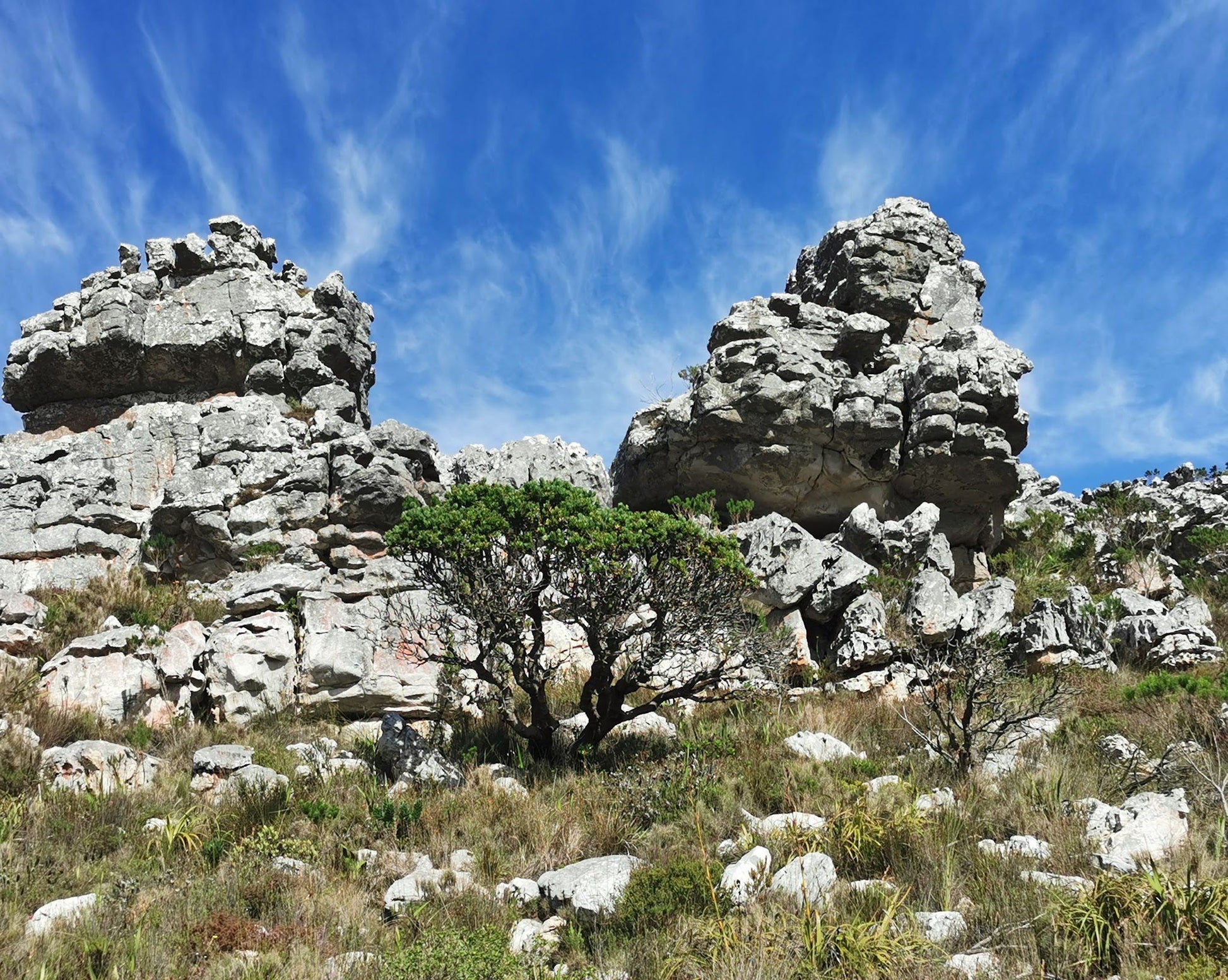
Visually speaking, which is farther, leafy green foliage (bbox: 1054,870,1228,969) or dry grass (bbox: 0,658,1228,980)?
dry grass (bbox: 0,658,1228,980)

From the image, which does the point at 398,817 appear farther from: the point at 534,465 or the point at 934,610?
the point at 534,465

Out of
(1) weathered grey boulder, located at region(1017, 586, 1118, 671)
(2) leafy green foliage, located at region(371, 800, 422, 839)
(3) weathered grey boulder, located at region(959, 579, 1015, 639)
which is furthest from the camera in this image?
(3) weathered grey boulder, located at region(959, 579, 1015, 639)

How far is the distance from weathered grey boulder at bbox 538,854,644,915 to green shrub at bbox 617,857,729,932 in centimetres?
12

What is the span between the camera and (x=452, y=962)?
5.12 m

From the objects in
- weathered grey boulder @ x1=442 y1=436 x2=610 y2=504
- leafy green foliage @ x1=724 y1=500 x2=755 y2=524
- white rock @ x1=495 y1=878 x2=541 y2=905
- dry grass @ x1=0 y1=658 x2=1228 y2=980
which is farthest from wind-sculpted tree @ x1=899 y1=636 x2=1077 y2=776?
weathered grey boulder @ x1=442 y1=436 x2=610 y2=504

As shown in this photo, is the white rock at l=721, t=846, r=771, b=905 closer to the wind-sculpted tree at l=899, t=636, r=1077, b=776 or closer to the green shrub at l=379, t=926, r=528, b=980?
the green shrub at l=379, t=926, r=528, b=980

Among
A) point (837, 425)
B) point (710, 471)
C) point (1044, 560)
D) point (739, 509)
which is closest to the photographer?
point (739, 509)

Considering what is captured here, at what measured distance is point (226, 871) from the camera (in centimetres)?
697

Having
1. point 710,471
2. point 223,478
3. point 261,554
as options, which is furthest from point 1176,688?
point 223,478

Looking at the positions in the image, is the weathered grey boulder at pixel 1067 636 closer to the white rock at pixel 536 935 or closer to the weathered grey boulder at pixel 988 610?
the weathered grey boulder at pixel 988 610

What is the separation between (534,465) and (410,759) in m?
15.3

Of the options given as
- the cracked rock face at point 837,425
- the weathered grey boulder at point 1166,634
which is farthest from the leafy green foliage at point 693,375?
the weathered grey boulder at point 1166,634

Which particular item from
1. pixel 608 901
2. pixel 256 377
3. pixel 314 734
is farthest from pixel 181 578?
pixel 608 901

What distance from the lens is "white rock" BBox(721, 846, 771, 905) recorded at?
6.20 meters
